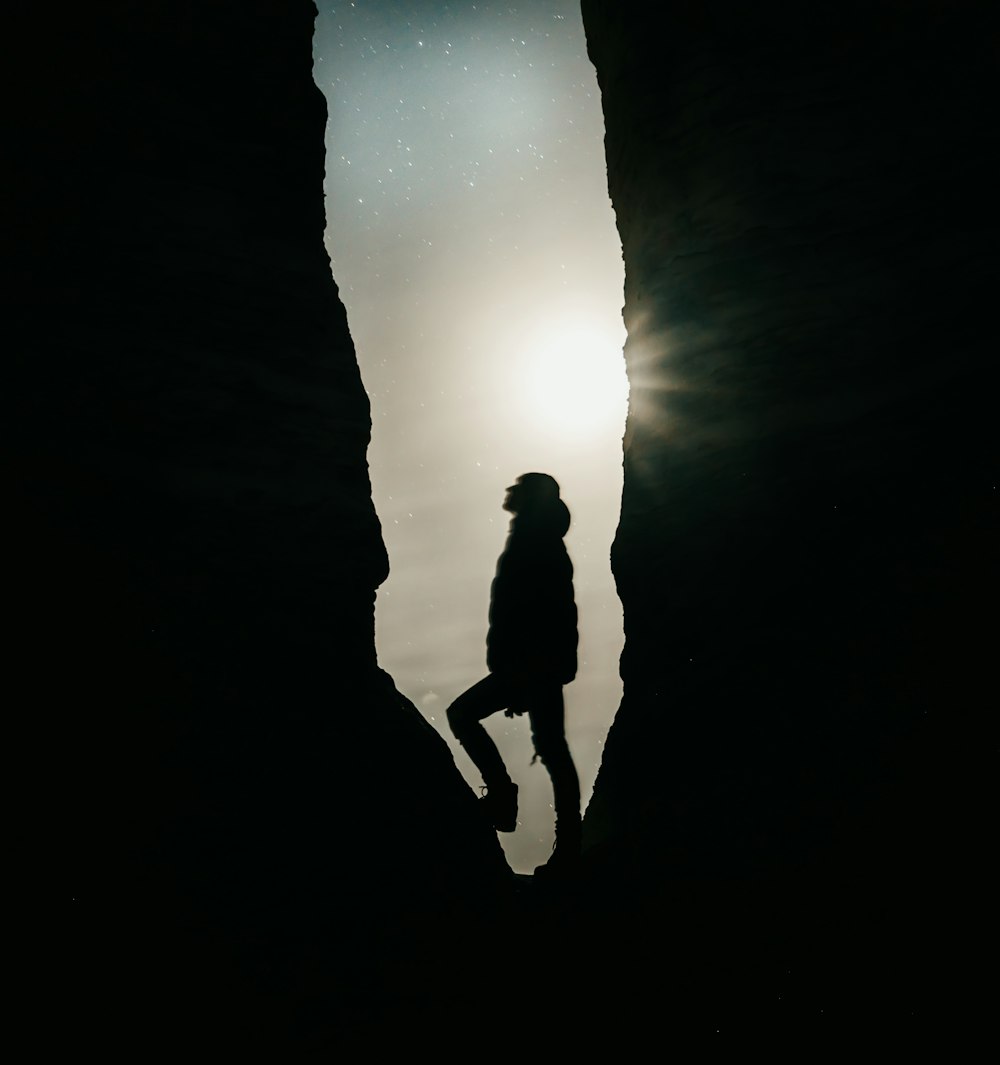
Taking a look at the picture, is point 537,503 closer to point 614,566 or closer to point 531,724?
point 531,724

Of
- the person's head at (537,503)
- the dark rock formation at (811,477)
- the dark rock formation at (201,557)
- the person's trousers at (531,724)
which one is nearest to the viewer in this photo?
the dark rock formation at (201,557)

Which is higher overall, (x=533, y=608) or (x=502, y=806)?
(x=533, y=608)

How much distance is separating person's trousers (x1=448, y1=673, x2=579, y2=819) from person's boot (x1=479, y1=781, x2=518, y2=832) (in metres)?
0.03

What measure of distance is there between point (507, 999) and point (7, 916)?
2293mm

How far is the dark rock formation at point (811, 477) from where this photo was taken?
13.2ft

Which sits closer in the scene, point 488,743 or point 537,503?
point 488,743

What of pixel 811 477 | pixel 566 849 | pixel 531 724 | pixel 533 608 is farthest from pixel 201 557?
pixel 811 477

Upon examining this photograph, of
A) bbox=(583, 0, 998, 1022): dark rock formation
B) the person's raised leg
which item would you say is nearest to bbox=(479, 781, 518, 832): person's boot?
the person's raised leg

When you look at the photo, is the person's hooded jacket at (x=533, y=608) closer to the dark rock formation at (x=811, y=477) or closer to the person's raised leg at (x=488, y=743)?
the person's raised leg at (x=488, y=743)

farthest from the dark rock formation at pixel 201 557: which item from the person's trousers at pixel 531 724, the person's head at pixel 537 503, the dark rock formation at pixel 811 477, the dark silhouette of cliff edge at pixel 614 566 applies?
the dark rock formation at pixel 811 477

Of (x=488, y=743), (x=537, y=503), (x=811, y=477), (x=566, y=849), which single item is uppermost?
(x=537, y=503)

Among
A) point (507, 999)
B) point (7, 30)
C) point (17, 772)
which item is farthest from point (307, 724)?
point (7, 30)

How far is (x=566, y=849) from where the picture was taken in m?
4.69

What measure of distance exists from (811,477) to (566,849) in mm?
2486
